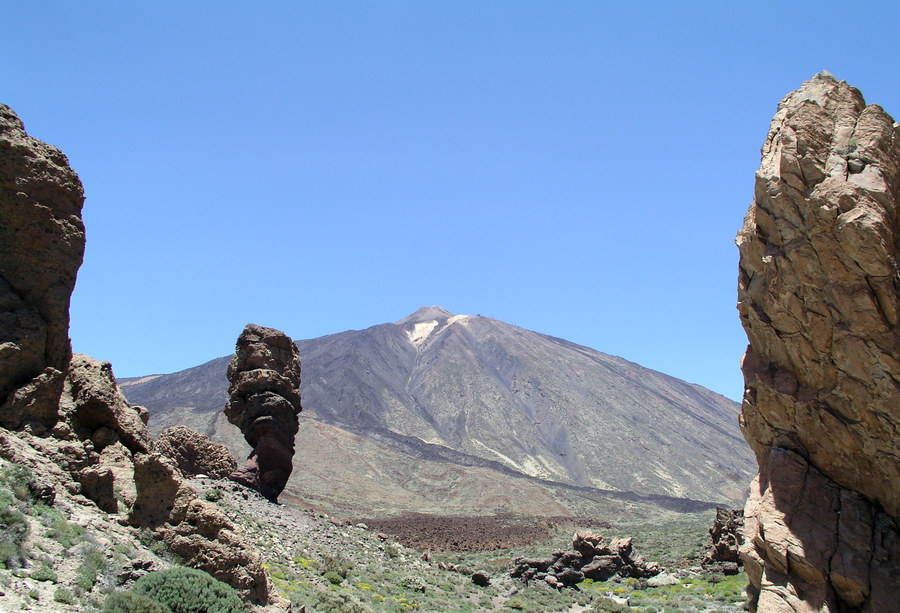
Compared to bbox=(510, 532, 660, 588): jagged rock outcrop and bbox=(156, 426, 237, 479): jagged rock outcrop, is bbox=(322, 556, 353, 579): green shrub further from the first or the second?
bbox=(510, 532, 660, 588): jagged rock outcrop

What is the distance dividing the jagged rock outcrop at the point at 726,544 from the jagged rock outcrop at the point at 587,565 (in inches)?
98.8

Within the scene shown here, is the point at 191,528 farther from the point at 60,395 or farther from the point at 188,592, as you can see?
the point at 60,395

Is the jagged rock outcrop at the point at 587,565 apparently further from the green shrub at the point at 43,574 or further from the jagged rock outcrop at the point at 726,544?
the green shrub at the point at 43,574

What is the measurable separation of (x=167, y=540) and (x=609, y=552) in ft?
79.6

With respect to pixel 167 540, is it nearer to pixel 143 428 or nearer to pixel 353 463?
pixel 143 428

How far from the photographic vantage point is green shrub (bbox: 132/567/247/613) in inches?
347

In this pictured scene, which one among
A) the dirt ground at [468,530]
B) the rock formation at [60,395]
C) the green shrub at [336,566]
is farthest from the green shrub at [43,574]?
the dirt ground at [468,530]

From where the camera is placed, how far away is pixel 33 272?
1087 cm

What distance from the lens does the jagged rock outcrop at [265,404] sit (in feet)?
94.9

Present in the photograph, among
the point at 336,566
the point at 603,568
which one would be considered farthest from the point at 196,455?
the point at 603,568

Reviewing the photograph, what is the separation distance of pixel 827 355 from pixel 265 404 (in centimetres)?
2383

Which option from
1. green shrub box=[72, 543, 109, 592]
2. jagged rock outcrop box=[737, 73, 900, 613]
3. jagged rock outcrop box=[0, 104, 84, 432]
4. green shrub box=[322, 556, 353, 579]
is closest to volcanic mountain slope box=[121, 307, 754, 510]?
green shrub box=[322, 556, 353, 579]

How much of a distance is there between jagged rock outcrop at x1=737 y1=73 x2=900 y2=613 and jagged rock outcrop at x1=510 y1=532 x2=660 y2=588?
18.6m

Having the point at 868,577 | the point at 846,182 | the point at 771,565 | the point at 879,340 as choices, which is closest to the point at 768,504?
the point at 771,565
